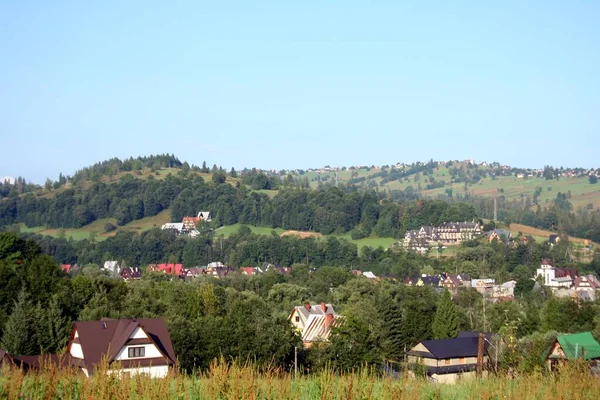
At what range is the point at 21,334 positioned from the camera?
101 feet

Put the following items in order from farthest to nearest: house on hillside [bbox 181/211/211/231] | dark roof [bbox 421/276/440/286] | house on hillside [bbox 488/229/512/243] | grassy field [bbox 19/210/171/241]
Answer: house on hillside [bbox 181/211/211/231]
grassy field [bbox 19/210/171/241]
house on hillside [bbox 488/229/512/243]
dark roof [bbox 421/276/440/286]

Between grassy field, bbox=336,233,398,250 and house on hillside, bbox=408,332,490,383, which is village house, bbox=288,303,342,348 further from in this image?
grassy field, bbox=336,233,398,250

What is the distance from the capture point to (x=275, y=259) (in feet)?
395

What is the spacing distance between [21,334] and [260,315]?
9608 millimetres

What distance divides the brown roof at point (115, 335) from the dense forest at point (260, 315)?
169 centimetres

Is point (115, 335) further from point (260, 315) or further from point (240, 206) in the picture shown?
point (240, 206)

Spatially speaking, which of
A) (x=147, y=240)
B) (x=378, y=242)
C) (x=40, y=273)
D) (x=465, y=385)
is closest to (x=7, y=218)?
(x=147, y=240)

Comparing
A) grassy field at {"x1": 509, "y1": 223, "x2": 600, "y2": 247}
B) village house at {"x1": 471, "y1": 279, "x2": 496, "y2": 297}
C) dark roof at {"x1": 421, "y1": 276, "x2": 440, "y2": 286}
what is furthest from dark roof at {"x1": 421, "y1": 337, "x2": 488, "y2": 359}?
grassy field at {"x1": 509, "y1": 223, "x2": 600, "y2": 247}

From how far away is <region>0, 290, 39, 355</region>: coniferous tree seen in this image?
99.7 ft

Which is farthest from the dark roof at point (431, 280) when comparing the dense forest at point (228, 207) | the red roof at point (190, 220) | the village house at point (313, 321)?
the red roof at point (190, 220)

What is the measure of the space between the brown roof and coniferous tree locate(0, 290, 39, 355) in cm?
517

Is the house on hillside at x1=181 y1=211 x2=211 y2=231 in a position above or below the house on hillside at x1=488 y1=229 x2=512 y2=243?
above

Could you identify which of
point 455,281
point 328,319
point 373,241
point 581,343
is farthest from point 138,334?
point 373,241

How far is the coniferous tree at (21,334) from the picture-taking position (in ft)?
99.7
